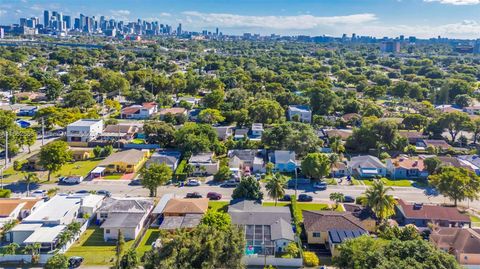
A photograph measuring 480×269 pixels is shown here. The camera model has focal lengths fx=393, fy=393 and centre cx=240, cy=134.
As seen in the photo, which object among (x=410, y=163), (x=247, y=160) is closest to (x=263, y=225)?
(x=247, y=160)

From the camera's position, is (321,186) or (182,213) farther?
(321,186)

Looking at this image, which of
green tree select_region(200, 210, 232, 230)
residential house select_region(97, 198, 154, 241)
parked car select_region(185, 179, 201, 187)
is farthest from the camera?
parked car select_region(185, 179, 201, 187)

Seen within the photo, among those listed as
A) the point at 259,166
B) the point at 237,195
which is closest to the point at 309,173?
the point at 259,166

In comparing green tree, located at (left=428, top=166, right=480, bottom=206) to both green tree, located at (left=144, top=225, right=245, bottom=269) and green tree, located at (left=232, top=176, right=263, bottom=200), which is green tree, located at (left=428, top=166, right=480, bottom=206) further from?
green tree, located at (left=144, top=225, right=245, bottom=269)

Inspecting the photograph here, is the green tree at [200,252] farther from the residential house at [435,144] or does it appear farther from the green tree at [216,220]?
the residential house at [435,144]

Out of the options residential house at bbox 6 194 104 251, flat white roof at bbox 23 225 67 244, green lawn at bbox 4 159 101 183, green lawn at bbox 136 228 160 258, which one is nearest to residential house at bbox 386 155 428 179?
green lawn at bbox 136 228 160 258

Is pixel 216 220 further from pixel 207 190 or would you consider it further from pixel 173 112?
pixel 173 112
